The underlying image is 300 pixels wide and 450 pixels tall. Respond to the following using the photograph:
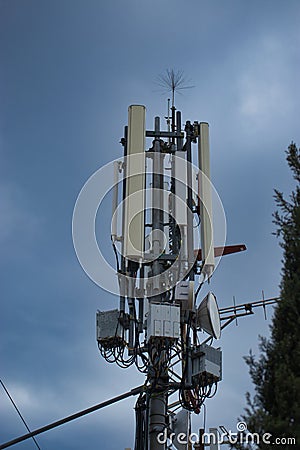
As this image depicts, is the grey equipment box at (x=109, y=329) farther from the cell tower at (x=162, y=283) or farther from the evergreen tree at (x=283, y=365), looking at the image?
the evergreen tree at (x=283, y=365)

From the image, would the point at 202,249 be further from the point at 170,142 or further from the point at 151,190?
the point at 170,142

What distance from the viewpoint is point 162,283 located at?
1173 centimetres

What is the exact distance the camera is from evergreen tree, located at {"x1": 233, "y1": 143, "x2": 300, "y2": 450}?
534cm

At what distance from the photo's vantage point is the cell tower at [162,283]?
1101cm

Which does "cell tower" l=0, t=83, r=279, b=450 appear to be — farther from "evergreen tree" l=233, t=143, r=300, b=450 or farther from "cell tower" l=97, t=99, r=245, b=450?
"evergreen tree" l=233, t=143, r=300, b=450

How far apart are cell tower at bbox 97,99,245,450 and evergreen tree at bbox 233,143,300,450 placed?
15.9 feet

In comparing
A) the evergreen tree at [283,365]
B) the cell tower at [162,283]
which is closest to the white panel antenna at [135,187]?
the cell tower at [162,283]

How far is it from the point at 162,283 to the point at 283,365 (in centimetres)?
632

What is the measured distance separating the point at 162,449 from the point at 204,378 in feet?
4.63

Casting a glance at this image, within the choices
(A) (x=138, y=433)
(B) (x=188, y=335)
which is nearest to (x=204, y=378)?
(B) (x=188, y=335)

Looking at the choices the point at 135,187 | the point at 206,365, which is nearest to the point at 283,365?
the point at 206,365

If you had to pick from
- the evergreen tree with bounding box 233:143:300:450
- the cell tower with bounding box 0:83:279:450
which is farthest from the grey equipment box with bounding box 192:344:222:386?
the evergreen tree with bounding box 233:143:300:450

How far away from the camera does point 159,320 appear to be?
10609 millimetres

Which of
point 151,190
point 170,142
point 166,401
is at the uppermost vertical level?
point 170,142
